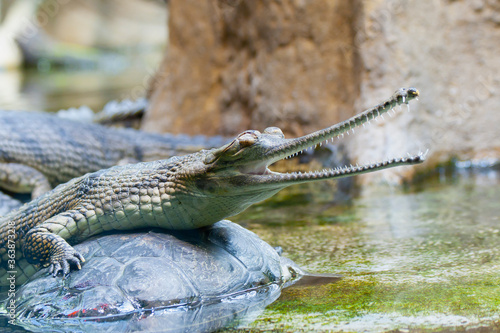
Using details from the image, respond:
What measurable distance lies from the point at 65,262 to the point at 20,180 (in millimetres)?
2525

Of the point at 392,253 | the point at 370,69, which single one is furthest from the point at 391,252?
the point at 370,69

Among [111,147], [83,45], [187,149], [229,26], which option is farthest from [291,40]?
[83,45]

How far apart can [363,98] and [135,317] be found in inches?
148

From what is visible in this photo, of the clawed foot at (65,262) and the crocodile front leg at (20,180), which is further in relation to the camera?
the crocodile front leg at (20,180)

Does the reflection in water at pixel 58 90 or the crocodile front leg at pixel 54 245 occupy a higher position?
the reflection in water at pixel 58 90

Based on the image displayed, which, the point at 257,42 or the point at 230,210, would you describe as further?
the point at 257,42

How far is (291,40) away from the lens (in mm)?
6312

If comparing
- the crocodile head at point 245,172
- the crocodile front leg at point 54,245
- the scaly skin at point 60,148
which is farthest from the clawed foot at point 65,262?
the scaly skin at point 60,148

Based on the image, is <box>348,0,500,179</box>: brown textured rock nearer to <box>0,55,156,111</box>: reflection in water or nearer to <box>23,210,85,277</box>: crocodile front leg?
<box>23,210,85,277</box>: crocodile front leg

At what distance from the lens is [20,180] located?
485cm

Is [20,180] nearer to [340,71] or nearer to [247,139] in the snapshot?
[247,139]

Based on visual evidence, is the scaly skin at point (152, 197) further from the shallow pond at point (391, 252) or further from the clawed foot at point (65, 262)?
the shallow pond at point (391, 252)

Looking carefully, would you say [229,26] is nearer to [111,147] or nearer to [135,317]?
[111,147]

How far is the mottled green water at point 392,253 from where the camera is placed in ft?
7.41
